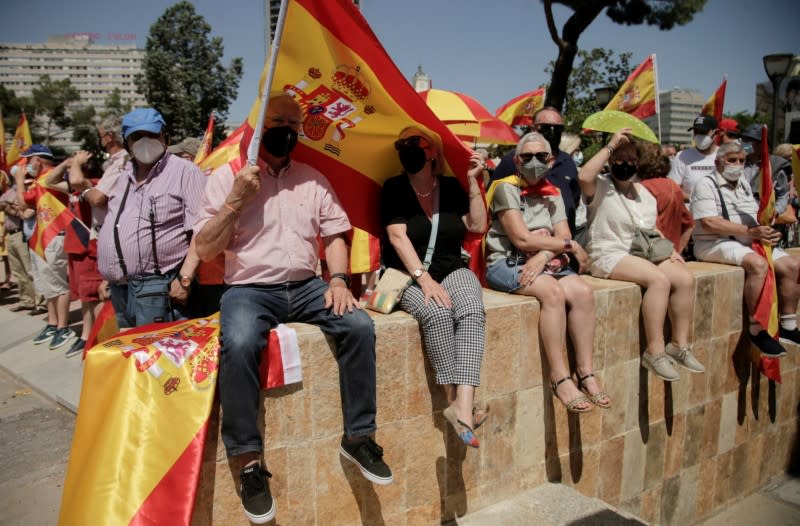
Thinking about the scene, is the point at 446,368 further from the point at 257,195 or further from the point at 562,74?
the point at 562,74

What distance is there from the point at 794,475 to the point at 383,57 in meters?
6.59

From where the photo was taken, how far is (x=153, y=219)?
132 inches

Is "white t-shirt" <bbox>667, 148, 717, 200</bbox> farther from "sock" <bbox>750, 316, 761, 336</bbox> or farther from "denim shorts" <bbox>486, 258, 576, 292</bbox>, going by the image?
"denim shorts" <bbox>486, 258, 576, 292</bbox>

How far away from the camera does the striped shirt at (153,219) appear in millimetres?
3344

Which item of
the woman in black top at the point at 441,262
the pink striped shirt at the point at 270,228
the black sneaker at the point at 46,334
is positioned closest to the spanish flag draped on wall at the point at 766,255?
the woman in black top at the point at 441,262

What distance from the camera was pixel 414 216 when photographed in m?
3.46

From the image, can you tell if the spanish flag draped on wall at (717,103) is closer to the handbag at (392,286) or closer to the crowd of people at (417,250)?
the crowd of people at (417,250)

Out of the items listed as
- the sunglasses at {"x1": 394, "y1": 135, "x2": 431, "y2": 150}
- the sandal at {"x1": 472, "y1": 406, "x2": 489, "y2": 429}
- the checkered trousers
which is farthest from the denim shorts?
the sunglasses at {"x1": 394, "y1": 135, "x2": 431, "y2": 150}

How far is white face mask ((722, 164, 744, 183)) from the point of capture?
4.96 meters

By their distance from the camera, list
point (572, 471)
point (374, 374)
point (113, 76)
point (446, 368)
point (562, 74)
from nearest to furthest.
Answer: point (374, 374), point (446, 368), point (572, 471), point (562, 74), point (113, 76)

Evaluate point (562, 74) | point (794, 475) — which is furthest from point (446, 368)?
point (562, 74)

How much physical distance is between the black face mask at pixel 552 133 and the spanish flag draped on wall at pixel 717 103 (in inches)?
144

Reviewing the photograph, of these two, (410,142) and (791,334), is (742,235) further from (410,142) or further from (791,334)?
(410,142)

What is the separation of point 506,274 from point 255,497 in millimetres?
2119
